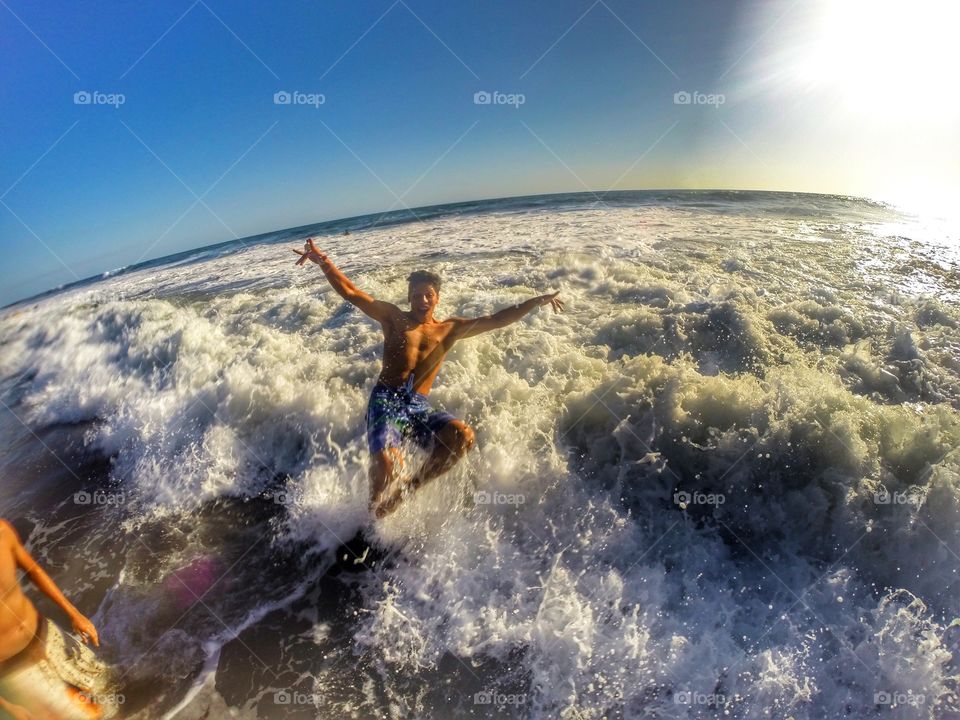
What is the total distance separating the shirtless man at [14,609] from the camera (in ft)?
7.38

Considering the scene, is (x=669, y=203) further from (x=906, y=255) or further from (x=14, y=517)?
(x=14, y=517)

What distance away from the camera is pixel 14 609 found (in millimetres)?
2289

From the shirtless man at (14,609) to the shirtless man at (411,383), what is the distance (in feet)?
7.28

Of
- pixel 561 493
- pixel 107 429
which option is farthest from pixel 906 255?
pixel 107 429

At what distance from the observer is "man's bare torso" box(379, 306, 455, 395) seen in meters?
4.39

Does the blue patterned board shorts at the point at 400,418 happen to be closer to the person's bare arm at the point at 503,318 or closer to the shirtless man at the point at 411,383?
the shirtless man at the point at 411,383

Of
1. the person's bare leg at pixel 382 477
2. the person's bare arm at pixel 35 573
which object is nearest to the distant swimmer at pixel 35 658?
the person's bare arm at pixel 35 573

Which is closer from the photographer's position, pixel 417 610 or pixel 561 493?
pixel 417 610

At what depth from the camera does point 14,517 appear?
191 inches

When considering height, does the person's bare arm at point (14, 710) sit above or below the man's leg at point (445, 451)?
below

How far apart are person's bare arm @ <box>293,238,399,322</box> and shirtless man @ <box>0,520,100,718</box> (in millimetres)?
2802

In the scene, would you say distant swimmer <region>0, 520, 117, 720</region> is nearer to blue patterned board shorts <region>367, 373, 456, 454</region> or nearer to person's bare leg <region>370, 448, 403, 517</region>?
person's bare leg <region>370, 448, 403, 517</region>

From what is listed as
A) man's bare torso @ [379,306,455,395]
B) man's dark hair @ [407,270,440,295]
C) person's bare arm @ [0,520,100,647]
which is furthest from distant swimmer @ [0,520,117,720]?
man's dark hair @ [407,270,440,295]

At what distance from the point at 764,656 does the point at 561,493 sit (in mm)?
1795
